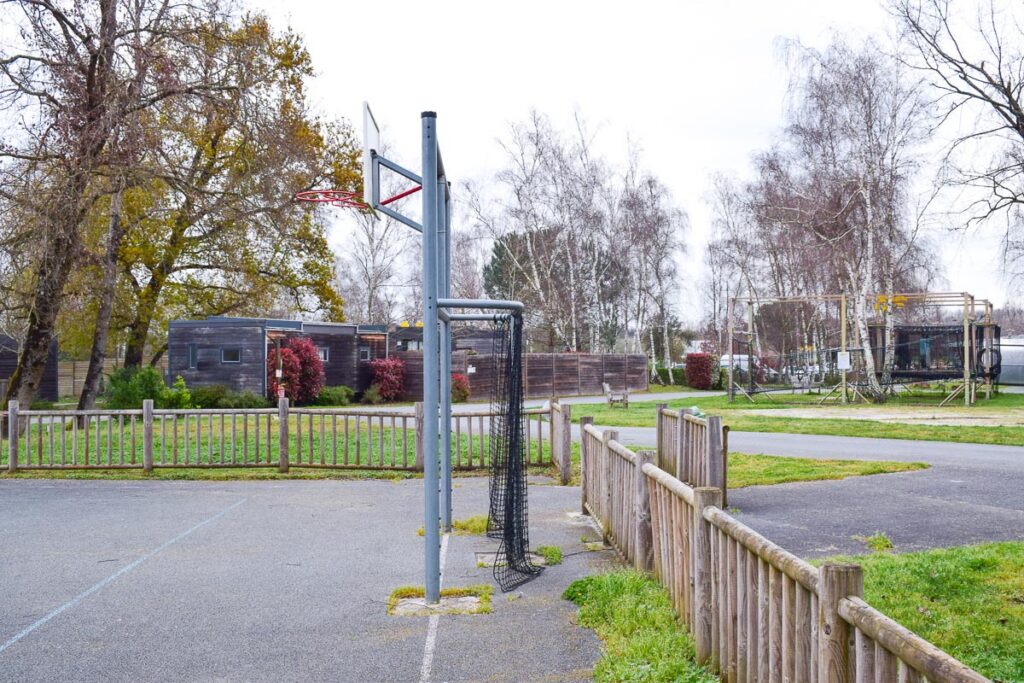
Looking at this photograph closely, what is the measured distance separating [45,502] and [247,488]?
241 centimetres

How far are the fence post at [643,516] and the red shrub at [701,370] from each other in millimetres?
40335

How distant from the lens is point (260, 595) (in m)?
6.50

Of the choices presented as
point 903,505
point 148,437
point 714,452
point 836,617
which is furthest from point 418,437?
point 836,617

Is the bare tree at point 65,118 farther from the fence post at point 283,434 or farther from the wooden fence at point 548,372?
the wooden fence at point 548,372

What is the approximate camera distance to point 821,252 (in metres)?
33.4

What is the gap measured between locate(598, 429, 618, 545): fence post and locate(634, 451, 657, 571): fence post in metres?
1.25

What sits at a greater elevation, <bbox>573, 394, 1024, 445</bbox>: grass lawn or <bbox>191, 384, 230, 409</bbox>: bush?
<bbox>191, 384, 230, 409</bbox>: bush

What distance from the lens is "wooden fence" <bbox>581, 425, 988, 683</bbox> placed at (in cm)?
268

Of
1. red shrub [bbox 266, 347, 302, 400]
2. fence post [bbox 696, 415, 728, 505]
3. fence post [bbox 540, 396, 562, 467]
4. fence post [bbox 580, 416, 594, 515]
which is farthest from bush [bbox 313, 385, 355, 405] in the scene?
fence post [bbox 696, 415, 728, 505]

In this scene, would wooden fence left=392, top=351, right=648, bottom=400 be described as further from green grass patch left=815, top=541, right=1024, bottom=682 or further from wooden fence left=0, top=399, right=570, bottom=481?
green grass patch left=815, top=541, right=1024, bottom=682

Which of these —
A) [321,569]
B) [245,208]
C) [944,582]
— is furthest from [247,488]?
[245,208]

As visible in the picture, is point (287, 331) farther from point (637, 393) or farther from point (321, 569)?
point (321, 569)

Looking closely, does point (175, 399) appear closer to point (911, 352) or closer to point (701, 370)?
point (911, 352)

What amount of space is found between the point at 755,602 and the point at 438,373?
12.0ft
